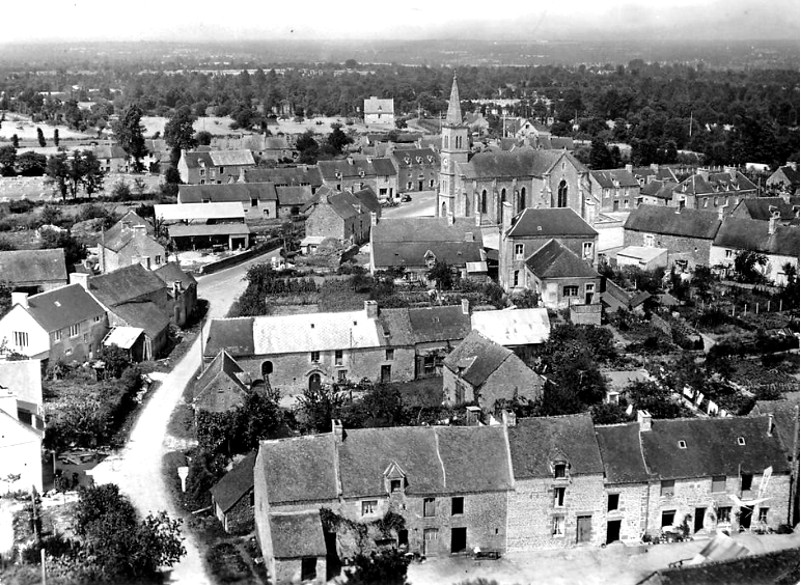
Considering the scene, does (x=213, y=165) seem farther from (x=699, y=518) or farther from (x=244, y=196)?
(x=699, y=518)

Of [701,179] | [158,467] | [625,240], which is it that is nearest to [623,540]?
[158,467]

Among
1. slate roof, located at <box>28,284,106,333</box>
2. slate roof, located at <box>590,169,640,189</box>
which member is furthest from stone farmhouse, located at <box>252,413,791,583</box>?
slate roof, located at <box>590,169,640,189</box>

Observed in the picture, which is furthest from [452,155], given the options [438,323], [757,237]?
[438,323]

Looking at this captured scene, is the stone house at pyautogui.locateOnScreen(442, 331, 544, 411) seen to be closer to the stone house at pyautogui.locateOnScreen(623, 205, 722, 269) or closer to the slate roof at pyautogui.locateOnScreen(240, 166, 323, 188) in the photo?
the stone house at pyautogui.locateOnScreen(623, 205, 722, 269)

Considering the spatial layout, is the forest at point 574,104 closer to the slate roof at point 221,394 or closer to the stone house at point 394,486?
the slate roof at point 221,394

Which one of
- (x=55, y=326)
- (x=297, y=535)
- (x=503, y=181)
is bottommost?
(x=297, y=535)

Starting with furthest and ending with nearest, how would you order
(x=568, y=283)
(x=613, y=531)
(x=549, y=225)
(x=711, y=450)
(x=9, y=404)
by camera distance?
(x=549, y=225) → (x=568, y=283) → (x=9, y=404) → (x=711, y=450) → (x=613, y=531)

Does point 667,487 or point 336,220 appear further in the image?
point 336,220
